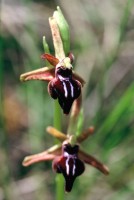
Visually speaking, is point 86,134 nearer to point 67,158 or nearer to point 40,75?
point 67,158

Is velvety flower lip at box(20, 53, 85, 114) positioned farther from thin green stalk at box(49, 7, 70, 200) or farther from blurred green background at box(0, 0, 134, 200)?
blurred green background at box(0, 0, 134, 200)

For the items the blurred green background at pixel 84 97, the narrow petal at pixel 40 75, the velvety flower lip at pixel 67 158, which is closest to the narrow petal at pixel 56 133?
the velvety flower lip at pixel 67 158

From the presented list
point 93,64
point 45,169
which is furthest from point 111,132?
point 93,64

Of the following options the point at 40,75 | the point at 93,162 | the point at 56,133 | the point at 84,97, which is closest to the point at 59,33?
the point at 40,75

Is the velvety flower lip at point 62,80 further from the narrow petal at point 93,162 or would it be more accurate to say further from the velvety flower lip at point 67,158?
the narrow petal at point 93,162

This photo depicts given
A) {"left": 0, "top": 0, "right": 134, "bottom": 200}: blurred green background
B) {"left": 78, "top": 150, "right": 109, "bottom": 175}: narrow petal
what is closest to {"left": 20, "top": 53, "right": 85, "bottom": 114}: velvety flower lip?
{"left": 78, "top": 150, "right": 109, "bottom": 175}: narrow petal

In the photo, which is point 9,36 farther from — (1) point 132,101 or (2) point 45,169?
(1) point 132,101
